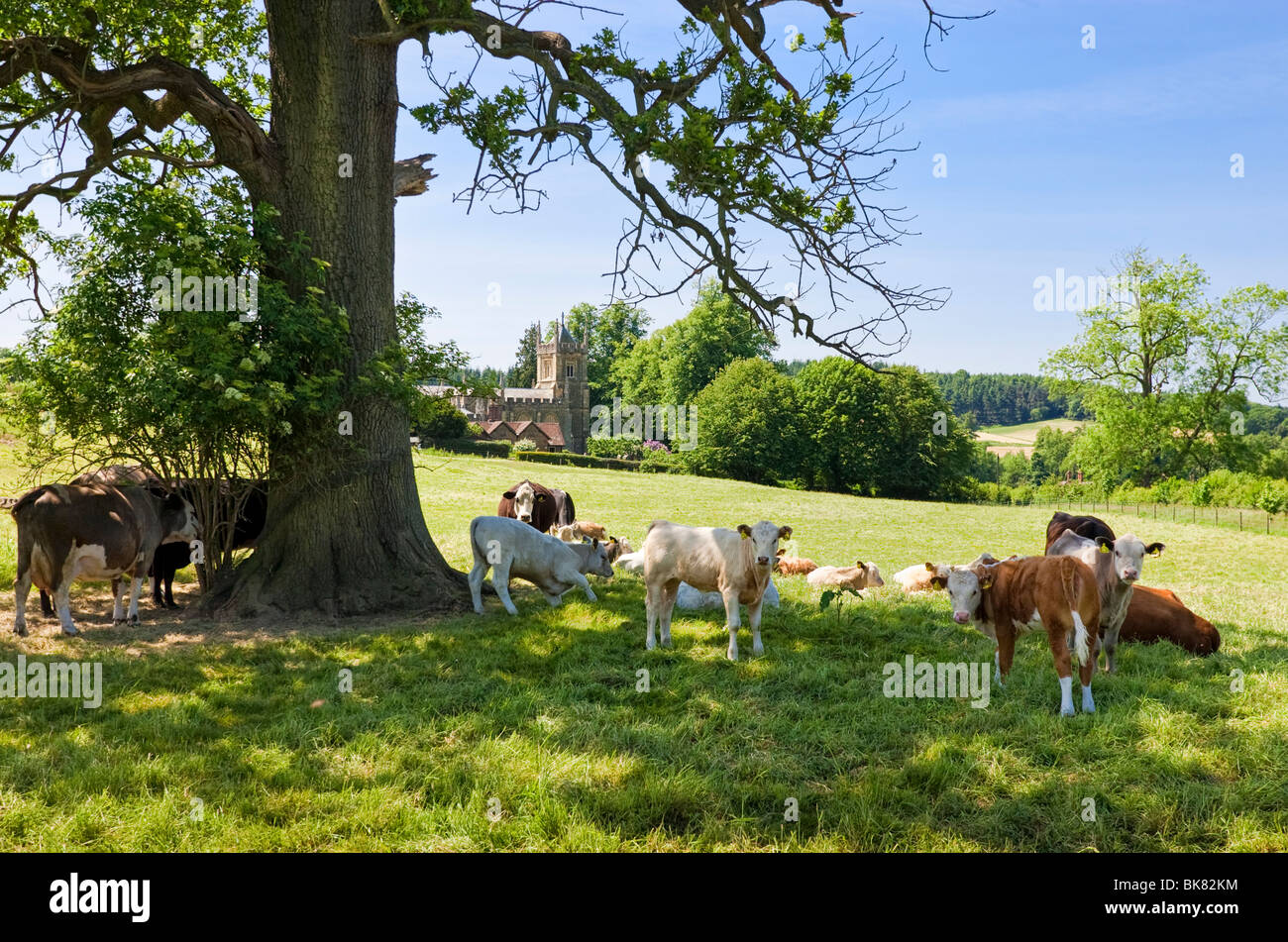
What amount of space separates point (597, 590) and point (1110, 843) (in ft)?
27.3

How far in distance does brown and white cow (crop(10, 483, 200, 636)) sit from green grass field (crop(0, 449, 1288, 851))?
0.63m

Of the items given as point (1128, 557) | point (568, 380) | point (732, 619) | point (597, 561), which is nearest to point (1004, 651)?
point (1128, 557)

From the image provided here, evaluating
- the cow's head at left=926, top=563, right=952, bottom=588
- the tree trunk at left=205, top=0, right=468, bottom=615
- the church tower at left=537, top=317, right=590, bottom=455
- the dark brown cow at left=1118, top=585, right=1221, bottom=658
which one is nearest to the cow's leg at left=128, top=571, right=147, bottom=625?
the tree trunk at left=205, top=0, right=468, bottom=615

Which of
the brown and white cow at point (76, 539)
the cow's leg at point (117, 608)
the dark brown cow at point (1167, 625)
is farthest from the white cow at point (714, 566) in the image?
the cow's leg at point (117, 608)

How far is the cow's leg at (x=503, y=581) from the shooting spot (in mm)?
10945

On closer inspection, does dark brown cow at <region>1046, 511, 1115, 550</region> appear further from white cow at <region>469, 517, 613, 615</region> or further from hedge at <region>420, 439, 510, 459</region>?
hedge at <region>420, 439, 510, 459</region>

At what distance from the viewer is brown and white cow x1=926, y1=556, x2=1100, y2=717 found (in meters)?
6.75

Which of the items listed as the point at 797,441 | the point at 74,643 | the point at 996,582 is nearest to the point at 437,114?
the point at 74,643

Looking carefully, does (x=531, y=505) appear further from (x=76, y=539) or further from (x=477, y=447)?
(x=477, y=447)

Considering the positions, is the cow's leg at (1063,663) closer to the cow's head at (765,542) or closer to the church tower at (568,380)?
the cow's head at (765,542)

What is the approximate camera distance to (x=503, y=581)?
11.1 meters

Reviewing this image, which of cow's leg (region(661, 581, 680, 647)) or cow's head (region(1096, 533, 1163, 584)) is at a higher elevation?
cow's head (region(1096, 533, 1163, 584))

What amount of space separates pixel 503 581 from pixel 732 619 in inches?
150
